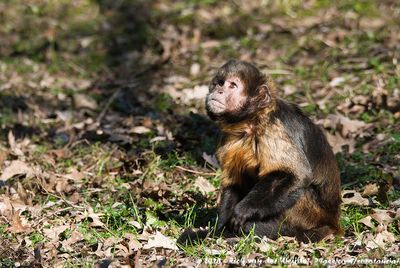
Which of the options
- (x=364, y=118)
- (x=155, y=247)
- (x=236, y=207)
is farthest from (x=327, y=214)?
(x=364, y=118)

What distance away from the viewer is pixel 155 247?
5.62 metres

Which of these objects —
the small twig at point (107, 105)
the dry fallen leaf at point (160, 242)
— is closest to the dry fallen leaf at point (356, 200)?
the dry fallen leaf at point (160, 242)

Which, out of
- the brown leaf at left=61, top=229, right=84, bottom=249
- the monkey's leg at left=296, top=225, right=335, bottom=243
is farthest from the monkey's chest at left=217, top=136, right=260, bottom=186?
the brown leaf at left=61, top=229, right=84, bottom=249

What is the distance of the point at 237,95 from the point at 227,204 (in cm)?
98

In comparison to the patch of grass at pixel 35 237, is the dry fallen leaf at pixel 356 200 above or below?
above

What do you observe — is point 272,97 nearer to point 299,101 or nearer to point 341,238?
point 341,238

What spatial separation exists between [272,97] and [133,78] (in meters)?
4.93

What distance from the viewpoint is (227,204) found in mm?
6344

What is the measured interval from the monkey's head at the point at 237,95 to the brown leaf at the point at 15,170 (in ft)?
7.46

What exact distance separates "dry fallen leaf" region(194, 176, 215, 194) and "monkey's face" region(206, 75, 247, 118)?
1132 mm

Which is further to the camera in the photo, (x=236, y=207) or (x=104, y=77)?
(x=104, y=77)

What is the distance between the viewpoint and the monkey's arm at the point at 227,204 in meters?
6.28

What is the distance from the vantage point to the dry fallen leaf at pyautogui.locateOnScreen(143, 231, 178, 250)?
5617mm

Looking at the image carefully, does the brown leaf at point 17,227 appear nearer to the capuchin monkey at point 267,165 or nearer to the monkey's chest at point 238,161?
the capuchin monkey at point 267,165
